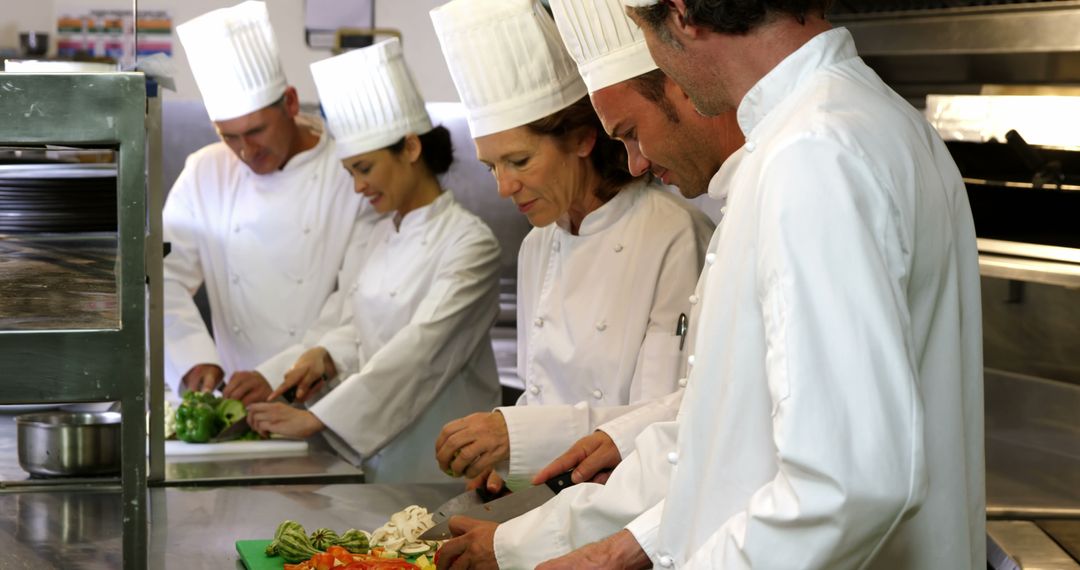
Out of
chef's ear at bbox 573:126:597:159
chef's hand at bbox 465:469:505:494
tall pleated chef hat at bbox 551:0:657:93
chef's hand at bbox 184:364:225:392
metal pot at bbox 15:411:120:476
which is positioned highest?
tall pleated chef hat at bbox 551:0:657:93

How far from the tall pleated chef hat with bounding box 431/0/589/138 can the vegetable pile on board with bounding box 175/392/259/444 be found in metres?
1.04

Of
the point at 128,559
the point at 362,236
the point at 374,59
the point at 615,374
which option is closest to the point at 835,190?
the point at 128,559

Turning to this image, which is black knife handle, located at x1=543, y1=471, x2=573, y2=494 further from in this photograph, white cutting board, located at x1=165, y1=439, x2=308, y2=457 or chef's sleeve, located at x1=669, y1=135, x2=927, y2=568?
white cutting board, located at x1=165, y1=439, x2=308, y2=457

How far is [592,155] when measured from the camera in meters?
2.50

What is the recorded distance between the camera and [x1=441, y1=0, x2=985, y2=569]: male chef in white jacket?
1.06m

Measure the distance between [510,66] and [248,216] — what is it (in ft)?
5.81

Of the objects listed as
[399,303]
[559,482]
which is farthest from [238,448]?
[559,482]

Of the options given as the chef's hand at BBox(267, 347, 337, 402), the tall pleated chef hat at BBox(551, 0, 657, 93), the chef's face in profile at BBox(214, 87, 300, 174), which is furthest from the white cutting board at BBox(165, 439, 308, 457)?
the tall pleated chef hat at BBox(551, 0, 657, 93)

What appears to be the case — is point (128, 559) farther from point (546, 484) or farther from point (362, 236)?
point (362, 236)

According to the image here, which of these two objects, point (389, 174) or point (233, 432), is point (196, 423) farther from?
point (389, 174)

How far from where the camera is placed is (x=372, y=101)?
11.3 ft

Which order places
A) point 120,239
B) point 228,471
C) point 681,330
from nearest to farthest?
point 120,239
point 681,330
point 228,471

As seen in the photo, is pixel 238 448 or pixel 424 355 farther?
pixel 424 355

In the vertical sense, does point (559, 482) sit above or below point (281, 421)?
above
